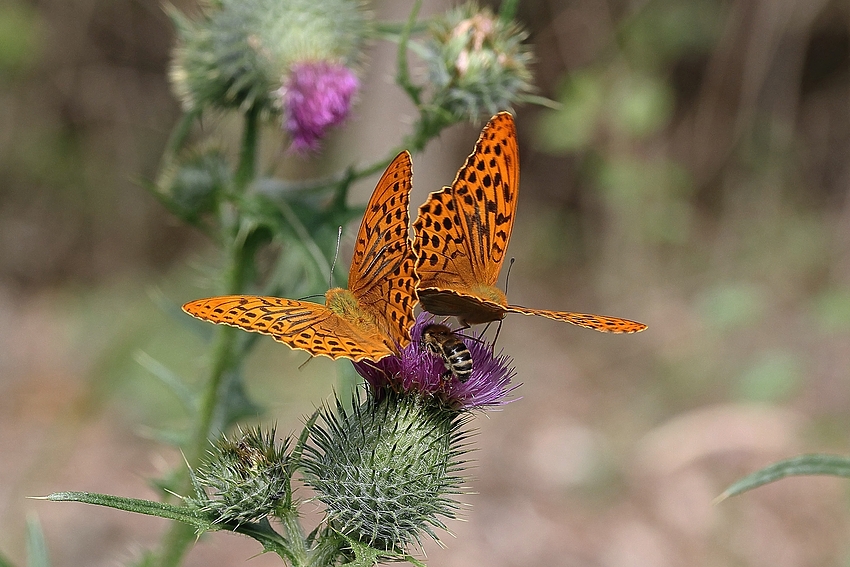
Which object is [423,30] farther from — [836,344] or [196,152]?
[836,344]

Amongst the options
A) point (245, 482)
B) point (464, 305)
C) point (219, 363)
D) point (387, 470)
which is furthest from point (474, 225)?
point (219, 363)

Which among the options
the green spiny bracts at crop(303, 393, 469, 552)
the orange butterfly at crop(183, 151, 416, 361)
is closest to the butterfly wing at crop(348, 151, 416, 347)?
the orange butterfly at crop(183, 151, 416, 361)

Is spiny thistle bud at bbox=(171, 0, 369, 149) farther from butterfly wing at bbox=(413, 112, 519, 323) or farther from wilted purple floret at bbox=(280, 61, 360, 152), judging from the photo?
butterfly wing at bbox=(413, 112, 519, 323)

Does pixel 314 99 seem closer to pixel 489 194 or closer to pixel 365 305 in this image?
pixel 489 194

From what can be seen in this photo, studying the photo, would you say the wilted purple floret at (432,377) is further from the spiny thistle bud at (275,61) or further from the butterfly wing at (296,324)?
the spiny thistle bud at (275,61)

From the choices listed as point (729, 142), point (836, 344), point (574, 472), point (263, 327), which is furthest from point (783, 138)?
point (263, 327)

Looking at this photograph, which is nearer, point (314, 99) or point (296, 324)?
point (296, 324)
